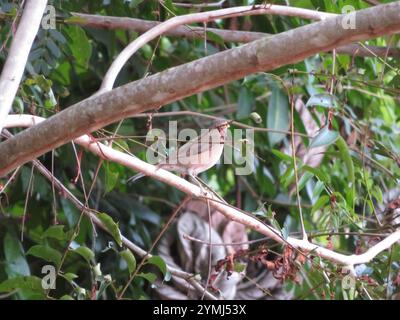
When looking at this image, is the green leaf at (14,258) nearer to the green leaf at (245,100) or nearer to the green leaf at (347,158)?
the green leaf at (245,100)

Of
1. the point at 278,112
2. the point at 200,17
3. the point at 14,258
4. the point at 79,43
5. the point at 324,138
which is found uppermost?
the point at 200,17

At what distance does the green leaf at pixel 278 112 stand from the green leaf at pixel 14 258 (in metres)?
1.32

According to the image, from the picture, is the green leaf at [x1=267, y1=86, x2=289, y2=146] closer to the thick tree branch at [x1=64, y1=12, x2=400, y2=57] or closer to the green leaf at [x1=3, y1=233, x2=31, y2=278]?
the thick tree branch at [x1=64, y1=12, x2=400, y2=57]

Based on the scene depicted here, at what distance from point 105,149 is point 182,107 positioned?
1.73 metres

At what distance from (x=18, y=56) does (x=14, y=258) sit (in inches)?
52.4

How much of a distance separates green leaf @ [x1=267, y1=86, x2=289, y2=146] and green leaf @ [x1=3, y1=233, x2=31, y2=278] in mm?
1320

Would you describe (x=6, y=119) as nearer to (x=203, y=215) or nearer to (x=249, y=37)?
(x=249, y=37)

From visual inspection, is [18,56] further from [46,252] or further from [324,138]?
[324,138]

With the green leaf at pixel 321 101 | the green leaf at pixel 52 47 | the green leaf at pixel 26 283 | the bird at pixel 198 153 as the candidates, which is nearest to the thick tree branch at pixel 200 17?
the green leaf at pixel 321 101

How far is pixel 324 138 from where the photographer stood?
2648 millimetres

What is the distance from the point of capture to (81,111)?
2.05 m

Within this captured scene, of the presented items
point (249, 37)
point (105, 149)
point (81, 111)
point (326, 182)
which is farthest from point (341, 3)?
point (81, 111)

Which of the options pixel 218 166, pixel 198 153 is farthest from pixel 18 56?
pixel 218 166

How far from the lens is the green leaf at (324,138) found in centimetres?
263
